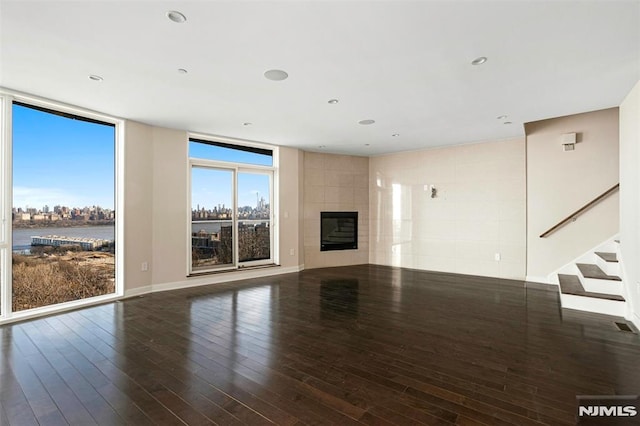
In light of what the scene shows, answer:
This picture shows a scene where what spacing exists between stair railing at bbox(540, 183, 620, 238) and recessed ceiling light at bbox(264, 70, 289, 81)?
5180 millimetres

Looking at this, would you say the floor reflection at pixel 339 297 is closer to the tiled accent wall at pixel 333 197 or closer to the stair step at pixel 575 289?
the tiled accent wall at pixel 333 197

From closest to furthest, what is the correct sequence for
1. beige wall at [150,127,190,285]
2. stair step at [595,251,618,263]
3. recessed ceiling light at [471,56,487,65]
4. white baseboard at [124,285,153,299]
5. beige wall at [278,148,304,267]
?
recessed ceiling light at [471,56,487,65] < stair step at [595,251,618,263] < white baseboard at [124,285,153,299] < beige wall at [150,127,190,285] < beige wall at [278,148,304,267]

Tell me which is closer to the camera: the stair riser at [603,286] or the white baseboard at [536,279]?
the stair riser at [603,286]

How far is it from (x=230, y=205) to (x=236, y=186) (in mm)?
407

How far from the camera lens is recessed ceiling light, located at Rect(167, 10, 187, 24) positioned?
7.35ft

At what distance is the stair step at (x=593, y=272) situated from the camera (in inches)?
166

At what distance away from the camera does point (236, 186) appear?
6.34m

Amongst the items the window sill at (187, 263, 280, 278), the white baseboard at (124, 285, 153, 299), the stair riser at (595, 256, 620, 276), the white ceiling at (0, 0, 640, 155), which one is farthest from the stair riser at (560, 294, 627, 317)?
the white baseboard at (124, 285, 153, 299)

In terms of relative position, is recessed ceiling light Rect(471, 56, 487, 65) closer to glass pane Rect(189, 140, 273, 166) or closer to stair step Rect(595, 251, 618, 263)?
stair step Rect(595, 251, 618, 263)

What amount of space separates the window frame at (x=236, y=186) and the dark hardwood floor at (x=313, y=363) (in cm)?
157

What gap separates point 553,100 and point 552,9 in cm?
231

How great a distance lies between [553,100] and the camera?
405 cm

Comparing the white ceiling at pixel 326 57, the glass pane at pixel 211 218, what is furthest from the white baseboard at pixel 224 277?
the white ceiling at pixel 326 57

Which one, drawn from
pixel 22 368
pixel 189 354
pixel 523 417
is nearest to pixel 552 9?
pixel 523 417
